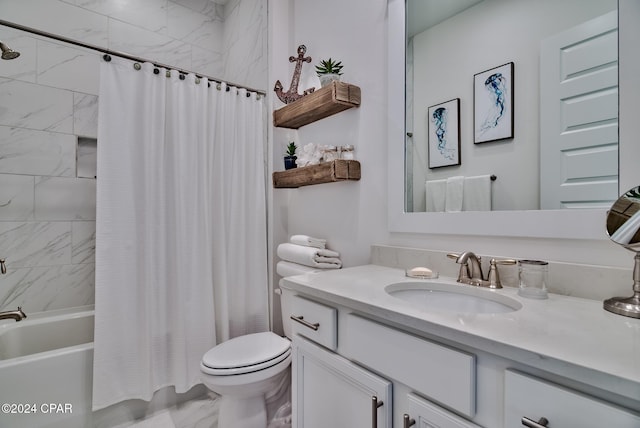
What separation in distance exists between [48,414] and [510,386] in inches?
78.1

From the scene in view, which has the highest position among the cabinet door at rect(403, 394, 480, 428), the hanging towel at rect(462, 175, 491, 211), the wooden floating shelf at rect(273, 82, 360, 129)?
the wooden floating shelf at rect(273, 82, 360, 129)

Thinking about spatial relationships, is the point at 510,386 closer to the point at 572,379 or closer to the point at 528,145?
the point at 572,379

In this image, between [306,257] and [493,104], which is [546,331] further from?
[306,257]

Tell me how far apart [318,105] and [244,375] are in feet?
4.43

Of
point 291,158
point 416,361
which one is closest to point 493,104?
point 416,361

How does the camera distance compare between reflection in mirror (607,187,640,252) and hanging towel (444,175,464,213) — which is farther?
hanging towel (444,175,464,213)

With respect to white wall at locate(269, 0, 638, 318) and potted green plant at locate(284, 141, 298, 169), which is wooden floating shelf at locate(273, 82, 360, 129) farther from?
potted green plant at locate(284, 141, 298, 169)

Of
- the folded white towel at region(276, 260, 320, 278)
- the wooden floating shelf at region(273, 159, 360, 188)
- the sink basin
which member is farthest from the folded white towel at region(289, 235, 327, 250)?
the sink basin

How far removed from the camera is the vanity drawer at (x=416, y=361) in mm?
616

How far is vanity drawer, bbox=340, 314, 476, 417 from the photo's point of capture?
2.02ft

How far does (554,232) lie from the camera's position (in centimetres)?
90

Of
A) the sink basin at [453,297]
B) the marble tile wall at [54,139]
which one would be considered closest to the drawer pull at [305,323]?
the sink basin at [453,297]

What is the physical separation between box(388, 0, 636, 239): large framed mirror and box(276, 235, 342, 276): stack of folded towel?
1.35ft

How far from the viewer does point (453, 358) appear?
63cm
